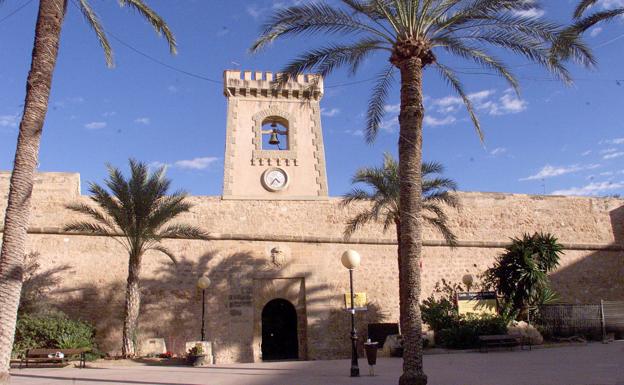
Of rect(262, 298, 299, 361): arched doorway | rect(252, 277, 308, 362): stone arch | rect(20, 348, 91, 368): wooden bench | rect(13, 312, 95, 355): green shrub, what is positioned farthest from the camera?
rect(262, 298, 299, 361): arched doorway

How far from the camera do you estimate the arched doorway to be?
18.3 meters

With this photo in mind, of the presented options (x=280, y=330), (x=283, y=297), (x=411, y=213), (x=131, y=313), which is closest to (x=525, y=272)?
(x=283, y=297)

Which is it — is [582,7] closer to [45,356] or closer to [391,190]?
[391,190]

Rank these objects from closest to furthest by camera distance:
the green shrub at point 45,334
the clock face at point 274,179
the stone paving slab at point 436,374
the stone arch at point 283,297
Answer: the stone paving slab at point 436,374
the green shrub at point 45,334
the stone arch at point 283,297
the clock face at point 274,179

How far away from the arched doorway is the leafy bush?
4956 millimetres

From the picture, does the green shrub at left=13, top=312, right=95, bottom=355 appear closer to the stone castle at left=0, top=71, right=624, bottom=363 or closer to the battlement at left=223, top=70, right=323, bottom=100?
the stone castle at left=0, top=71, right=624, bottom=363

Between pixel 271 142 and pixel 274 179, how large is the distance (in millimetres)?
1437

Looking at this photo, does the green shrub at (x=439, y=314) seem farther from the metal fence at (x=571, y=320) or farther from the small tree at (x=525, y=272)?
the metal fence at (x=571, y=320)

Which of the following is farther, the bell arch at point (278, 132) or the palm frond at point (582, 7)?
the bell arch at point (278, 132)

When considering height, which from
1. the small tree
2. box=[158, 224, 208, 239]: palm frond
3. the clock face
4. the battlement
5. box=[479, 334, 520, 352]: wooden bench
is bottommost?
box=[479, 334, 520, 352]: wooden bench

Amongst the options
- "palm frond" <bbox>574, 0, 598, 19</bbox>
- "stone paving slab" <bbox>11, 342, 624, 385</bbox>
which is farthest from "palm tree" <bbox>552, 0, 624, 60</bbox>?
"stone paving slab" <bbox>11, 342, 624, 385</bbox>

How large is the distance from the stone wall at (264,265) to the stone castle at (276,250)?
1.3 inches

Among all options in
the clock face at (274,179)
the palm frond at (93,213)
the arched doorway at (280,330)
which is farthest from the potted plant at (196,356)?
the clock face at (274,179)

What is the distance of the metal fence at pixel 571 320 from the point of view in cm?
1738
